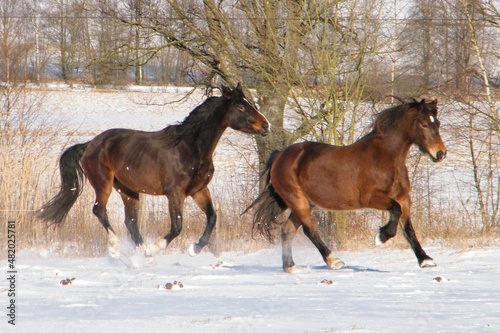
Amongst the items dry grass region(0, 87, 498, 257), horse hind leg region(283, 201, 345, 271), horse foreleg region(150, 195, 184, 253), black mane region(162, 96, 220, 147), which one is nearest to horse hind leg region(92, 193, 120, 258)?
horse foreleg region(150, 195, 184, 253)

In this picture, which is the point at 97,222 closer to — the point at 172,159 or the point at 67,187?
the point at 67,187

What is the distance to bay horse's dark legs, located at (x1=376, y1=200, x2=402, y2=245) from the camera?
713 centimetres

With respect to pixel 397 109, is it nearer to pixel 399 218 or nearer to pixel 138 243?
pixel 399 218

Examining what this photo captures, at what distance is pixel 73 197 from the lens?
9906 millimetres

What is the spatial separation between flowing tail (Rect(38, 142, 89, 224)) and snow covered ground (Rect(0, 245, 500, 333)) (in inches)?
46.1

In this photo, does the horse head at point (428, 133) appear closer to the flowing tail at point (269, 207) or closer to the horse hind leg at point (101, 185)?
the flowing tail at point (269, 207)

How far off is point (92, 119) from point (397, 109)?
2245 cm

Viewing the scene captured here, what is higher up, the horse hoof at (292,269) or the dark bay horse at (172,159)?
the dark bay horse at (172,159)

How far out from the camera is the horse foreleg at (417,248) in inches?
281

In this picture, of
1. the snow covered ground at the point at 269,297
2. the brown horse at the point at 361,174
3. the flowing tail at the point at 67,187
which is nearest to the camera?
the snow covered ground at the point at 269,297

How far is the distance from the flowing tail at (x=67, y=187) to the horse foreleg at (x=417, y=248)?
4725 mm

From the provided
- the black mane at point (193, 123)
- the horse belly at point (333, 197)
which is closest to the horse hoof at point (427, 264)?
the horse belly at point (333, 197)

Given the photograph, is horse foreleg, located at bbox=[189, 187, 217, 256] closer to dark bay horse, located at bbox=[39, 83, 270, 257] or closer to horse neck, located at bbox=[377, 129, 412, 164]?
dark bay horse, located at bbox=[39, 83, 270, 257]

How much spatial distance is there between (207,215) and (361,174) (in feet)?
7.20
